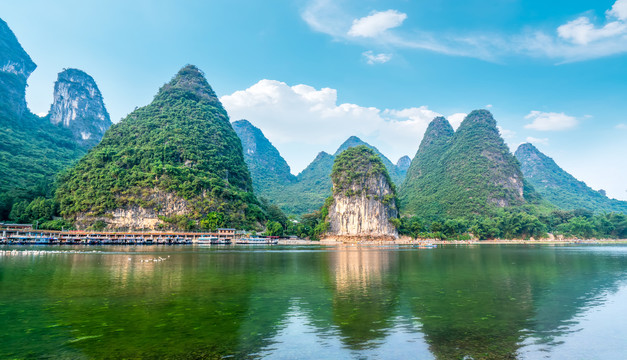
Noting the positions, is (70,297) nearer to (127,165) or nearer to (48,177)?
(127,165)

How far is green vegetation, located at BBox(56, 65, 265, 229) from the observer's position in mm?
78688

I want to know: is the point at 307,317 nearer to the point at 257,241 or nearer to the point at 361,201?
the point at 257,241

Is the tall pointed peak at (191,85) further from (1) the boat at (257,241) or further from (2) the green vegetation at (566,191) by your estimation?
(2) the green vegetation at (566,191)

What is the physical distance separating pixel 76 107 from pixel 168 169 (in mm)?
100276

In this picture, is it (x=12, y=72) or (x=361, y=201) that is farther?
(x=12, y=72)

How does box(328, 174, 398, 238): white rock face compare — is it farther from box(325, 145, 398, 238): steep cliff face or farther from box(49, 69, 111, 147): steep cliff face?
box(49, 69, 111, 147): steep cliff face

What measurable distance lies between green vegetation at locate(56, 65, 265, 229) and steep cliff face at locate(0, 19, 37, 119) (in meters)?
49.0

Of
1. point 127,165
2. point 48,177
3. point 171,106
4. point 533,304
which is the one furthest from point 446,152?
point 533,304

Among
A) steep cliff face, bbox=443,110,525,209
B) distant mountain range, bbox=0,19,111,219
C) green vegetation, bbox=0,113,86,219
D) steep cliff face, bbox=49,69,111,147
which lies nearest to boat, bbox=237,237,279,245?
green vegetation, bbox=0,113,86,219

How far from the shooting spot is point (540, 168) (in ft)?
648

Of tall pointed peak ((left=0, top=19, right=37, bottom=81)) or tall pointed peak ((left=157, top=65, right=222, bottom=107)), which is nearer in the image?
tall pointed peak ((left=157, top=65, right=222, bottom=107))

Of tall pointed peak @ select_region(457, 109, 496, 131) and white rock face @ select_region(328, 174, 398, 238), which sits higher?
tall pointed peak @ select_region(457, 109, 496, 131)

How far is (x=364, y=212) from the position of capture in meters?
106

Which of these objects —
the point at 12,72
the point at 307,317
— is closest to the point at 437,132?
the point at 12,72
